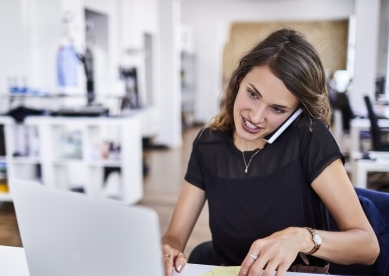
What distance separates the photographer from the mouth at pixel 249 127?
4.29ft

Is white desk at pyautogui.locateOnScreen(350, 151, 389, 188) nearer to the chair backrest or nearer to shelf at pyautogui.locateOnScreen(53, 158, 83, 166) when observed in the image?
the chair backrest

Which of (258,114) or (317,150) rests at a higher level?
(258,114)

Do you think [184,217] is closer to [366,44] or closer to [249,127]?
[249,127]

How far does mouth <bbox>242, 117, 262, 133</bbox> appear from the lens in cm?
131

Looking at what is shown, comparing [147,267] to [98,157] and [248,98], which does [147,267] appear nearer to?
[248,98]

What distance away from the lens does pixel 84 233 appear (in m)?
0.70

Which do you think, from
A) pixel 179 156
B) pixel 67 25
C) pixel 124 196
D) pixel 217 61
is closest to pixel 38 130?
pixel 124 196

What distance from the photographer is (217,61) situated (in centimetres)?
1052

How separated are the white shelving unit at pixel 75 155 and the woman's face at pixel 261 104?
284 centimetres

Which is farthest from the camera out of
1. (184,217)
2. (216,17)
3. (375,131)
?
(216,17)

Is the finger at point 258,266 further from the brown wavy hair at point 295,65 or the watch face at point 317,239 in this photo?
the brown wavy hair at point 295,65

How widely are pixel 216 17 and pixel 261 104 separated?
9.45 meters

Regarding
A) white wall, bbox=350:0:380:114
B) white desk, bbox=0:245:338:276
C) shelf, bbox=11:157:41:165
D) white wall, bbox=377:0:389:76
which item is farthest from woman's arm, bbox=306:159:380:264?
white wall, bbox=377:0:389:76

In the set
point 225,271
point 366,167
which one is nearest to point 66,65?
point 366,167
